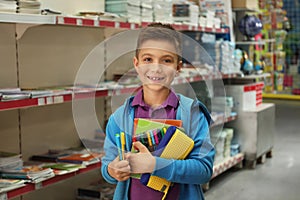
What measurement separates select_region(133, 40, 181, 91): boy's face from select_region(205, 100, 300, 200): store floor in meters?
2.85

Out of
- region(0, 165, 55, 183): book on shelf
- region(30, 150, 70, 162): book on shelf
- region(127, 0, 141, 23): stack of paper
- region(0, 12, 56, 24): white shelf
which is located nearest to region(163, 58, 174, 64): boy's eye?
region(0, 12, 56, 24): white shelf

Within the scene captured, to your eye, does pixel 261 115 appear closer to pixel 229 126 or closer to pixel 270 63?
pixel 229 126

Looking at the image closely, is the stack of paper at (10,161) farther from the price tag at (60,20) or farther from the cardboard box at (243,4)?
the cardboard box at (243,4)

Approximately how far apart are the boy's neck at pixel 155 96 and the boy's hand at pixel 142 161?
0.20 m

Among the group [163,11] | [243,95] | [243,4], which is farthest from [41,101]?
[243,4]

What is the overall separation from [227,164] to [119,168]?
3.48m

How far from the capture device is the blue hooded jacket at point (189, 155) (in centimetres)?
151

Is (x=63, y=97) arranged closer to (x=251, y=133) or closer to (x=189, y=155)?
(x=189, y=155)

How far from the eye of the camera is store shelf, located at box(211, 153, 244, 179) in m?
4.49

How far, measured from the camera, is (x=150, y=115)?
5.24 ft

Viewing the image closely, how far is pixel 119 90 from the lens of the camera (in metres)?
1.97

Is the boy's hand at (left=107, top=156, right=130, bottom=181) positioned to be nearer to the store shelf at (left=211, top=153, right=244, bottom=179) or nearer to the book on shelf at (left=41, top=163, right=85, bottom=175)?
the book on shelf at (left=41, top=163, right=85, bottom=175)

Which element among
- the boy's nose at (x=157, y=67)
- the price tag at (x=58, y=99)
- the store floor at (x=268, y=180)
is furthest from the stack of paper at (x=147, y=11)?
the boy's nose at (x=157, y=67)

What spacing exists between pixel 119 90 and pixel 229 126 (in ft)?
11.4
